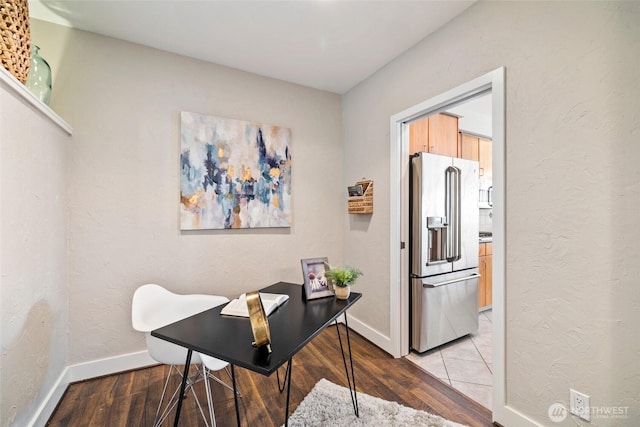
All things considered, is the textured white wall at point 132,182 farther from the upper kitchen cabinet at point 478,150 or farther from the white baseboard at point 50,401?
the upper kitchen cabinet at point 478,150

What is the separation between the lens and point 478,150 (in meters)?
3.59

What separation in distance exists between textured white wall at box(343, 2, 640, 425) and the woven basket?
2.46 meters

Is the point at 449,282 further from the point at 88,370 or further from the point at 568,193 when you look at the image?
the point at 88,370

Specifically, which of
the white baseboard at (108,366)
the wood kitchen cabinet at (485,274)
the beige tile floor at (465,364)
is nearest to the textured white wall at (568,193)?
the beige tile floor at (465,364)

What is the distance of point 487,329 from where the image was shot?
2947 millimetres

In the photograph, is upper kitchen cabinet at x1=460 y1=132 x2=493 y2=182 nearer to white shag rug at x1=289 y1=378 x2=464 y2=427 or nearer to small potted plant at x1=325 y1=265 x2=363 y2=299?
small potted plant at x1=325 y1=265 x2=363 y2=299

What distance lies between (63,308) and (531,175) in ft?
10.2

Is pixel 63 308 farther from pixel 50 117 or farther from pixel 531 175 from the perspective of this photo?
pixel 531 175

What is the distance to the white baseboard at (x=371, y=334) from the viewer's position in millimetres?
2438

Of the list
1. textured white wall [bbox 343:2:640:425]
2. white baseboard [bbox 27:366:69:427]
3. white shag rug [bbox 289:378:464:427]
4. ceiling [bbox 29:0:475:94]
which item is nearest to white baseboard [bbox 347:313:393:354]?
white shag rug [bbox 289:378:464:427]

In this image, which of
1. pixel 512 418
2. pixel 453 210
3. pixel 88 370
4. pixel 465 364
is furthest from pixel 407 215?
pixel 88 370

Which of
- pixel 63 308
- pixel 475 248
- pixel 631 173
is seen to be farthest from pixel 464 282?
pixel 63 308

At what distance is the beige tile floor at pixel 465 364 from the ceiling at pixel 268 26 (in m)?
2.62

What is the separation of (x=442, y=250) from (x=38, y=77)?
329 centimetres
